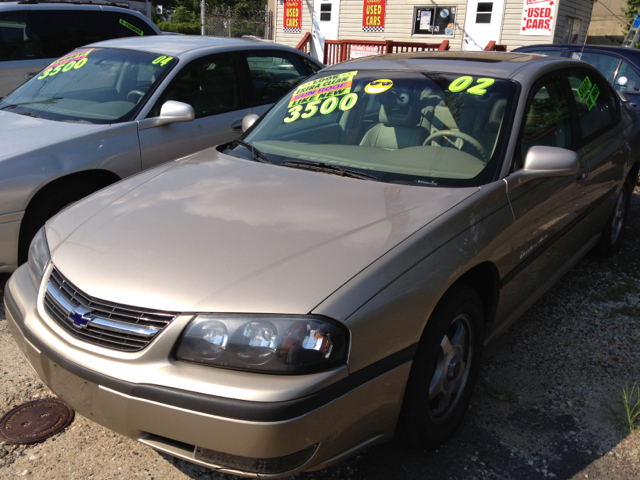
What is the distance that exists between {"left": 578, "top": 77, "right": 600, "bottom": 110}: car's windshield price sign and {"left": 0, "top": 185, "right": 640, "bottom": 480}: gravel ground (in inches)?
56.1

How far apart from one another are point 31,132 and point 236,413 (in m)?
3.18

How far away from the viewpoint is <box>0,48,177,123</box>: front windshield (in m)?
4.55

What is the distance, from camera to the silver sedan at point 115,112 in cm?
377

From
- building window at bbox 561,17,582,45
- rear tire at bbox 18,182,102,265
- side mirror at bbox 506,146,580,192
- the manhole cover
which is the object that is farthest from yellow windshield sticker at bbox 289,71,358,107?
building window at bbox 561,17,582,45

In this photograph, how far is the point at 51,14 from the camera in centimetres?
727

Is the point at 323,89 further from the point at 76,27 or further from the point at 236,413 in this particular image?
the point at 76,27

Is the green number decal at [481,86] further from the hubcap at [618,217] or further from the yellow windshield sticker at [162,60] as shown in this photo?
the yellow windshield sticker at [162,60]

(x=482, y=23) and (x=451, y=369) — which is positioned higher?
(x=482, y=23)

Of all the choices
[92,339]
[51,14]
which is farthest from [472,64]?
[51,14]

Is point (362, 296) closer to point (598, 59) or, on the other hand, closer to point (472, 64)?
point (472, 64)

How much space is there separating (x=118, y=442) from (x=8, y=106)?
3436 millimetres

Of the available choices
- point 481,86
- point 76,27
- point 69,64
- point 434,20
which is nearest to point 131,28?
point 76,27

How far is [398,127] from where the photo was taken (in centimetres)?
319

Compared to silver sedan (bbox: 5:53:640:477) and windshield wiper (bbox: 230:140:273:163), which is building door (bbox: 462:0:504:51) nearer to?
silver sedan (bbox: 5:53:640:477)
